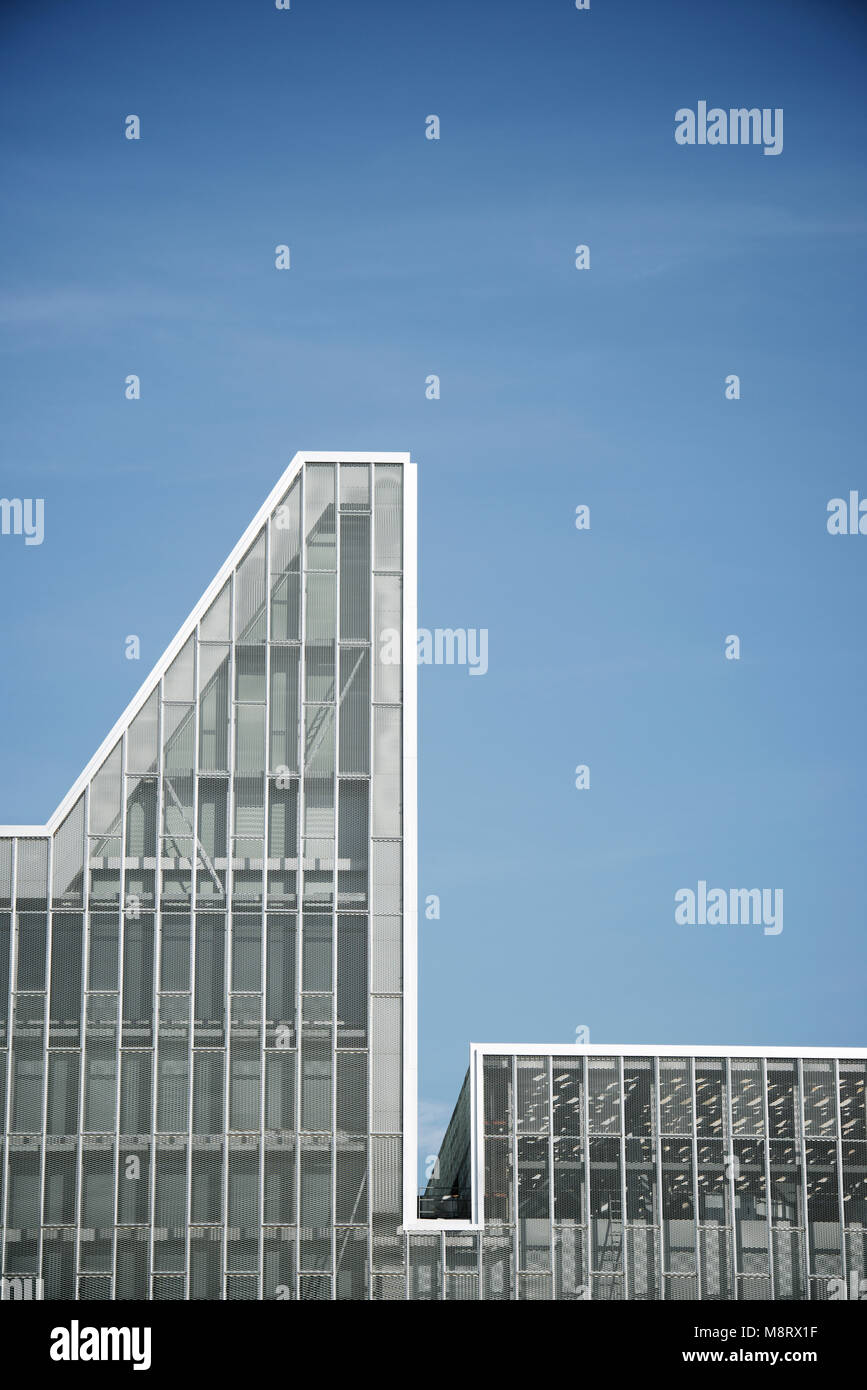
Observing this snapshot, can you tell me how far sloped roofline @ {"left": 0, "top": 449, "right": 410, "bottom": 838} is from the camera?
4559 cm

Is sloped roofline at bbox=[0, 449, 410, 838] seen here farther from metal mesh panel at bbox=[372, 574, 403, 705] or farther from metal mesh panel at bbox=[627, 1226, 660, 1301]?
metal mesh panel at bbox=[627, 1226, 660, 1301]

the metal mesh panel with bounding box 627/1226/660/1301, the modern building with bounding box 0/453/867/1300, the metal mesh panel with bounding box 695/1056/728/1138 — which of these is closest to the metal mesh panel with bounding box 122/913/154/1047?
the modern building with bounding box 0/453/867/1300

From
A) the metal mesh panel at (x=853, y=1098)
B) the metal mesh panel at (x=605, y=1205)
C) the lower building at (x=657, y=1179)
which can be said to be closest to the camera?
the lower building at (x=657, y=1179)

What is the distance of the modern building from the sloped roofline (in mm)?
85

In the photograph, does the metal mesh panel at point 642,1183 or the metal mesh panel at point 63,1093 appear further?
the metal mesh panel at point 642,1183

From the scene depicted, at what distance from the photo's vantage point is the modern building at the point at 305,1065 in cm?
4303

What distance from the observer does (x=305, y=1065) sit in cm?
4394

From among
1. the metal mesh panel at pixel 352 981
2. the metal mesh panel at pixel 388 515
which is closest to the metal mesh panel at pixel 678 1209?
the metal mesh panel at pixel 352 981

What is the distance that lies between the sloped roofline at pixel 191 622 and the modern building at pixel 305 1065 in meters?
0.09

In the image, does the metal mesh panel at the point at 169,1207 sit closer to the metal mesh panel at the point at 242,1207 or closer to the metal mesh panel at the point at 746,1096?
the metal mesh panel at the point at 242,1207

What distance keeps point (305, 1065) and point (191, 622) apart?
12359 mm

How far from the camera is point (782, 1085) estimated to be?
46188mm

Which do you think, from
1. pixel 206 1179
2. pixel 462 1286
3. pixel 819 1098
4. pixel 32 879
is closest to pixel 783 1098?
pixel 819 1098

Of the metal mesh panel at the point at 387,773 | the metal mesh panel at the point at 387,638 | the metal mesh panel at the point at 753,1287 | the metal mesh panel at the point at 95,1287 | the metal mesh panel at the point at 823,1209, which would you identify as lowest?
the metal mesh panel at the point at 753,1287
